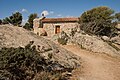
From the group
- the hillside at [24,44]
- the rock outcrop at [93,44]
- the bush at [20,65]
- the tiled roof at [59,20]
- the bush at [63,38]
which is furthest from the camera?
the tiled roof at [59,20]

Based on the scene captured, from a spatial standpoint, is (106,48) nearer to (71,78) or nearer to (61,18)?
(71,78)

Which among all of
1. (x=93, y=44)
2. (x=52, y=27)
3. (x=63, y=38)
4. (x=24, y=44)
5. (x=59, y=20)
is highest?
(x=59, y=20)

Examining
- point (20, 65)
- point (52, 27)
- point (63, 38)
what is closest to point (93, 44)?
point (63, 38)

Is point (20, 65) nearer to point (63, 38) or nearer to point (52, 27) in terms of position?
point (63, 38)

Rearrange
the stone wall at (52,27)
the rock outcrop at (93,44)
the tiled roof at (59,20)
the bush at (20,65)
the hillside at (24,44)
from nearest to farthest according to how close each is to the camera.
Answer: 1. the bush at (20,65)
2. the hillside at (24,44)
3. the rock outcrop at (93,44)
4. the tiled roof at (59,20)
5. the stone wall at (52,27)

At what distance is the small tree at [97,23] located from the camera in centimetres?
2080

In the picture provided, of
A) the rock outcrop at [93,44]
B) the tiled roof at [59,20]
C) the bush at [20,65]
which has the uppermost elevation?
the tiled roof at [59,20]

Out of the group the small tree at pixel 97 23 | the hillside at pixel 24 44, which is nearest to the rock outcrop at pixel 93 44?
the small tree at pixel 97 23

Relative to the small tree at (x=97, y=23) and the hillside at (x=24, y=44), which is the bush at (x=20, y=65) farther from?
the small tree at (x=97, y=23)

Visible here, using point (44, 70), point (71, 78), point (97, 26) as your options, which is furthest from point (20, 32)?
point (97, 26)

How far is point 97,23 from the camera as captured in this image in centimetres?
2095

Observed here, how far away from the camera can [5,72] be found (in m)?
6.82

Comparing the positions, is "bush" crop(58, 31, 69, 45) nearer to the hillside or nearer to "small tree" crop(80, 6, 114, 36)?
"small tree" crop(80, 6, 114, 36)

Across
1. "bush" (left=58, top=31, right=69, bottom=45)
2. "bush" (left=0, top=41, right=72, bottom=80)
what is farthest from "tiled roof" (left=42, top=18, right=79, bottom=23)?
"bush" (left=0, top=41, right=72, bottom=80)
